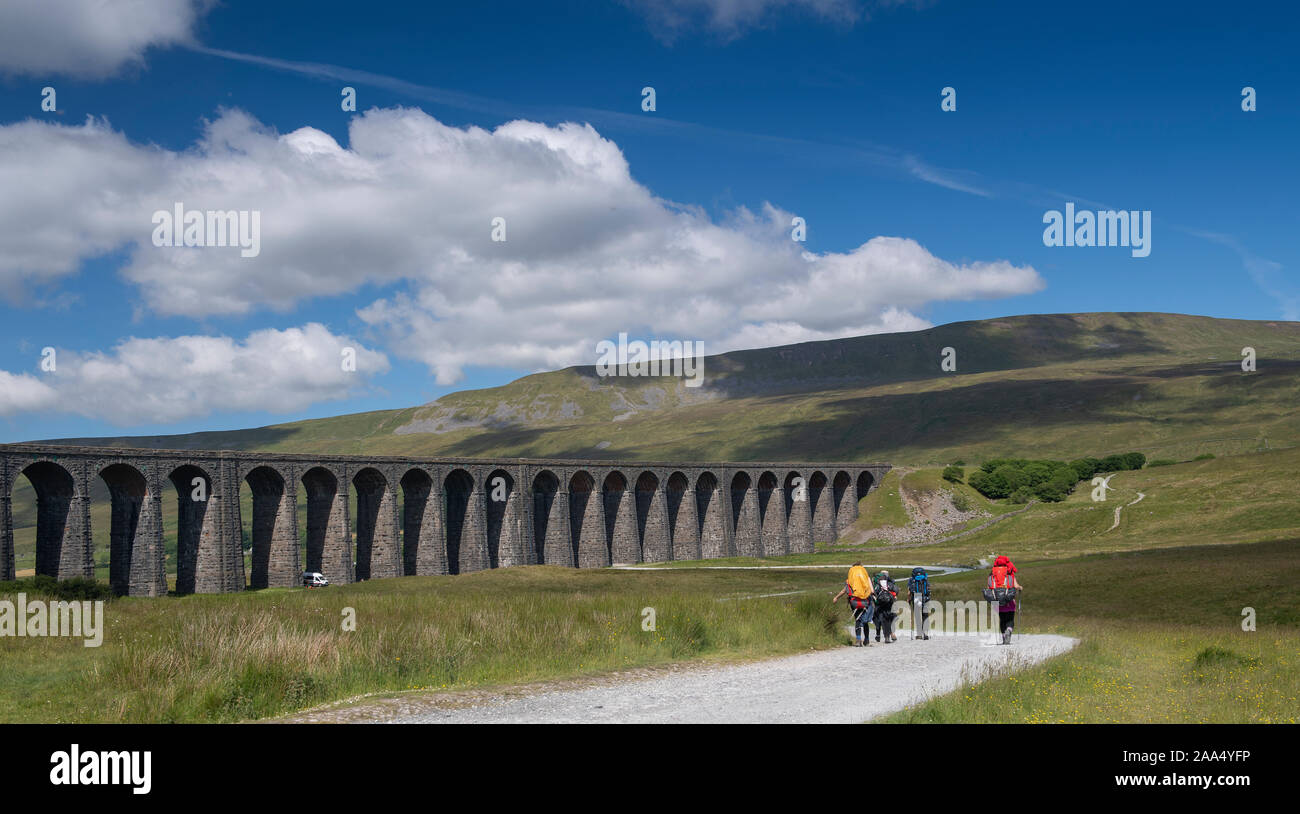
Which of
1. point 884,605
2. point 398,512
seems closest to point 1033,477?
point 398,512

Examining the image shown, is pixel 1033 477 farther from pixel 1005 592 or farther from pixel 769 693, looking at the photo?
pixel 769 693

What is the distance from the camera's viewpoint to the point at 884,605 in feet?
70.9

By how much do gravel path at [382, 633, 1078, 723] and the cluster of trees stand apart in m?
86.7

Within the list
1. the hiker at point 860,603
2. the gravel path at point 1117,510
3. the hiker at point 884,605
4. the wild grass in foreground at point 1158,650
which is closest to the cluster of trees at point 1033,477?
the gravel path at point 1117,510

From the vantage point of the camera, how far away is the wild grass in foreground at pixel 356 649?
12.3 m

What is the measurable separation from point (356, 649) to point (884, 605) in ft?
39.8

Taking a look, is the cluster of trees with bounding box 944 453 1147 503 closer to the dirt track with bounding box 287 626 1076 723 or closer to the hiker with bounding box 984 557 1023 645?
the hiker with bounding box 984 557 1023 645

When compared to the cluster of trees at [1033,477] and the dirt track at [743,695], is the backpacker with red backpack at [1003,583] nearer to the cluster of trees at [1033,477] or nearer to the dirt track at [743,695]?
the dirt track at [743,695]

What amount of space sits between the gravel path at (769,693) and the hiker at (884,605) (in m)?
2.56

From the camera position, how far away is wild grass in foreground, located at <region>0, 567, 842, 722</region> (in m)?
12.3

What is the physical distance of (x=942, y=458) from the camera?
554 feet
